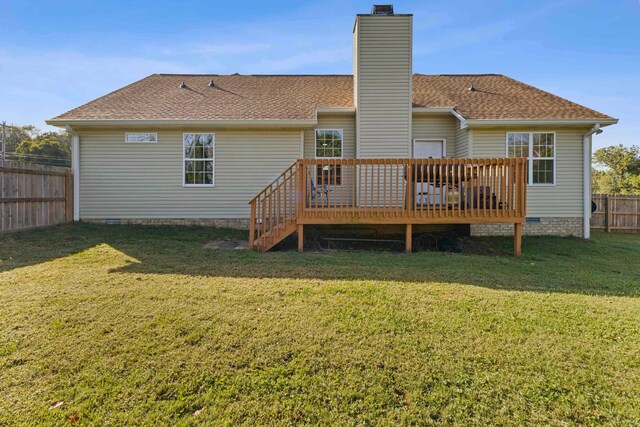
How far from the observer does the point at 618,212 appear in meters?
11.3

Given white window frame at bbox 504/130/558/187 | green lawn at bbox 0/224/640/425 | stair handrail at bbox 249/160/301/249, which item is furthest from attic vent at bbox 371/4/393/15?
green lawn at bbox 0/224/640/425

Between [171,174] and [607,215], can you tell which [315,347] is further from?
[607,215]

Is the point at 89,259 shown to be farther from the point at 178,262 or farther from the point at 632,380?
the point at 632,380

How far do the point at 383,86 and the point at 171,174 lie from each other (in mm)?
6460

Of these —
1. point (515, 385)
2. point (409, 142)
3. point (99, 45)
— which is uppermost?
point (99, 45)

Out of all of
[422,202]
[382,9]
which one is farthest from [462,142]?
[382,9]

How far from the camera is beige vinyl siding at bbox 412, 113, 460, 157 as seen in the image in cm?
921

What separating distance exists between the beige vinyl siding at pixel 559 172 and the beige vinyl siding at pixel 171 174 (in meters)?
5.26

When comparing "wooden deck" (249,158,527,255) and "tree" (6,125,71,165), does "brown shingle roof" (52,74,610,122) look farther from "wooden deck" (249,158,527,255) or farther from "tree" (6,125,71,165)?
"tree" (6,125,71,165)

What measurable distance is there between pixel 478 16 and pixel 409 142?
491 centimetres

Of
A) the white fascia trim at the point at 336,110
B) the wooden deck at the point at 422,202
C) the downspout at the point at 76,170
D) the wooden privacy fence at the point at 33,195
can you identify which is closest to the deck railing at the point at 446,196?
the wooden deck at the point at 422,202

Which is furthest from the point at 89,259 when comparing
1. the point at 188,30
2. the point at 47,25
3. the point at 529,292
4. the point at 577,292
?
the point at 47,25

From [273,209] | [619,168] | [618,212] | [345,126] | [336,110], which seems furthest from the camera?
[619,168]

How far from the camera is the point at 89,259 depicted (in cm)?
532
